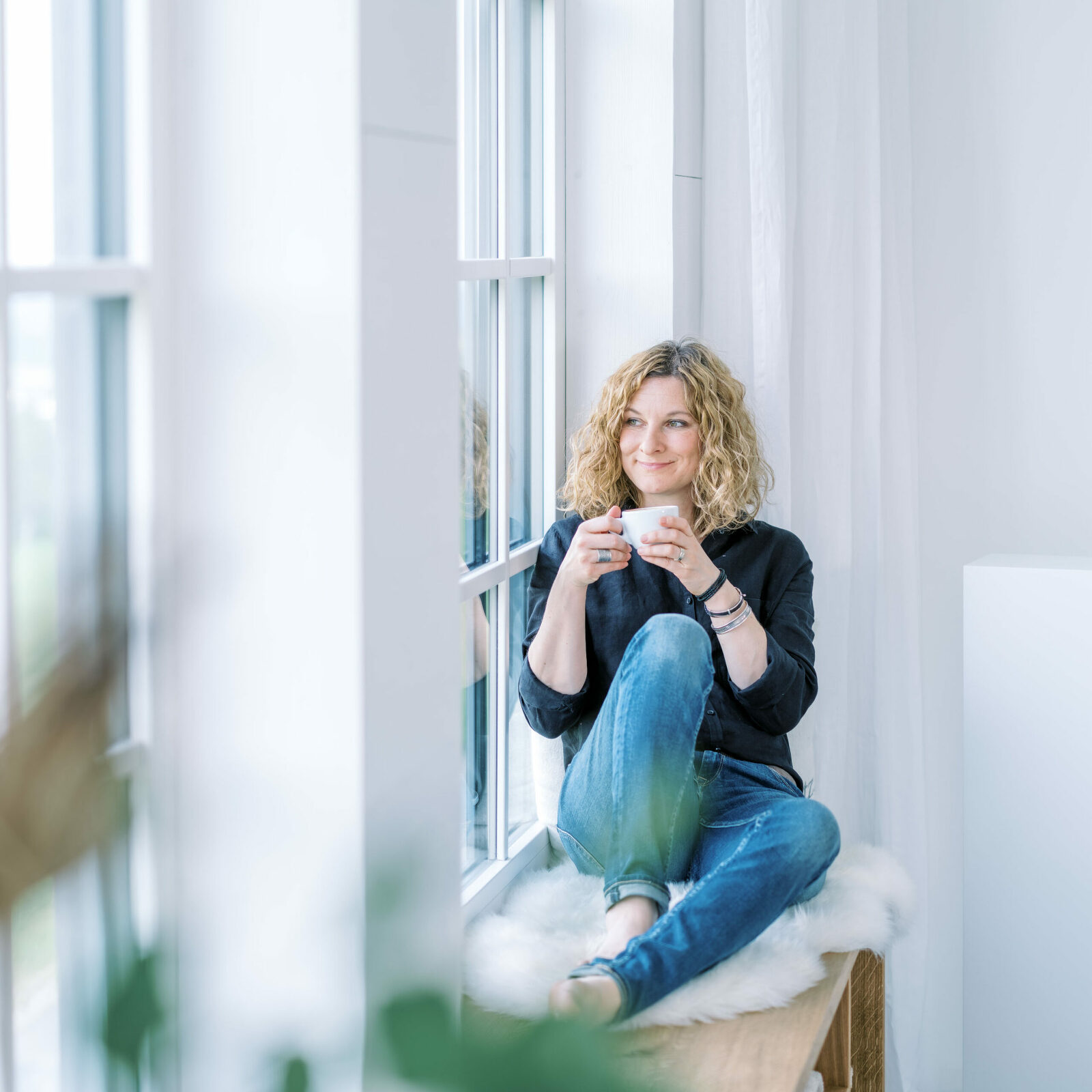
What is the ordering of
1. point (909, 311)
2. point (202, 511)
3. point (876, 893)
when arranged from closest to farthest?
point (202, 511)
point (876, 893)
point (909, 311)

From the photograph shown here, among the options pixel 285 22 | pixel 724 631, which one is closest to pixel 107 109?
pixel 285 22

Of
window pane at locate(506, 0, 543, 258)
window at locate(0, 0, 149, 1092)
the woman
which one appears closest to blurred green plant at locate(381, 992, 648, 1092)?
window at locate(0, 0, 149, 1092)

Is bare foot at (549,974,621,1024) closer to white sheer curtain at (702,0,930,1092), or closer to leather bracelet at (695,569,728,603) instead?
leather bracelet at (695,569,728,603)

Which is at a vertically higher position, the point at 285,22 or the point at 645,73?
the point at 645,73

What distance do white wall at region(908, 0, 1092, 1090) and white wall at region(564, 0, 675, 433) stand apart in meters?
0.69

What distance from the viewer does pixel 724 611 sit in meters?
1.58

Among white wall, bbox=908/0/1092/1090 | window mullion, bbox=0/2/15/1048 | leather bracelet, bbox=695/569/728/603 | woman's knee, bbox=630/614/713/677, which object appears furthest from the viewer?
white wall, bbox=908/0/1092/1090

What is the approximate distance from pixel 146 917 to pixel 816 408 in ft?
6.09

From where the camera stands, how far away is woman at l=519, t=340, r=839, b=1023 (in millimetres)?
1329

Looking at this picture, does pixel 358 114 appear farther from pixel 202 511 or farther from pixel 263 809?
pixel 263 809

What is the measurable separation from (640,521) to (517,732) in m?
0.46

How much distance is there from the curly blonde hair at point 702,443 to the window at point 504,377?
126 millimetres

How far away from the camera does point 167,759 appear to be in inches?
34.4

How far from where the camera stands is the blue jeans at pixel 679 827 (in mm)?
1274
